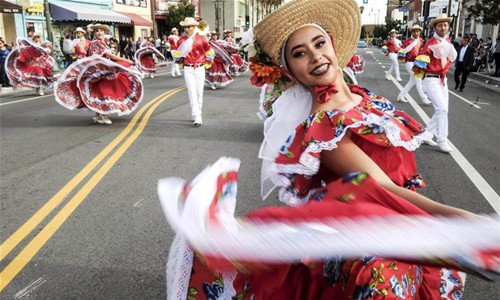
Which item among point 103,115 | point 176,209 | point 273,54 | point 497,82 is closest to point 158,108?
point 103,115

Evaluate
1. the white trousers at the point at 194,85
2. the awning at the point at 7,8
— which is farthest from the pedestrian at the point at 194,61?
the awning at the point at 7,8

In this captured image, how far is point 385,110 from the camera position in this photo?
2105 millimetres

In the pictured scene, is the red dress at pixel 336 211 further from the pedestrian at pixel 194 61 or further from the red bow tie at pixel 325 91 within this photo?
the pedestrian at pixel 194 61

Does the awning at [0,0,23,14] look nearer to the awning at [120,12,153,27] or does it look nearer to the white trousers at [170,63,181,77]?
the white trousers at [170,63,181,77]

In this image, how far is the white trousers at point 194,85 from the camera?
29.7 feet

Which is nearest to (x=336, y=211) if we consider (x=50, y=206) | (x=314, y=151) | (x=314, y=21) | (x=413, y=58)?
(x=314, y=151)

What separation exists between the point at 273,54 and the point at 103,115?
766cm

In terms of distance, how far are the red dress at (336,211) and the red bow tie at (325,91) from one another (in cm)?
13

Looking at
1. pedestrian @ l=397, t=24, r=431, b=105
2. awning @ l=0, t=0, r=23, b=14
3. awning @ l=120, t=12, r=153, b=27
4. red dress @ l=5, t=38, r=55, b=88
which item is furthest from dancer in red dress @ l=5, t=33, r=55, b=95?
awning @ l=120, t=12, r=153, b=27

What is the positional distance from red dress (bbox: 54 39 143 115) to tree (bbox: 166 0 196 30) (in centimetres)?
3208

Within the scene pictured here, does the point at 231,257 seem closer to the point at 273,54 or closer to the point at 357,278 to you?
the point at 357,278

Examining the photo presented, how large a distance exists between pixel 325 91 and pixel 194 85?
7296 mm

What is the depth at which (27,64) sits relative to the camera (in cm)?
1420

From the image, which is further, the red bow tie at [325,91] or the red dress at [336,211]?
the red bow tie at [325,91]
